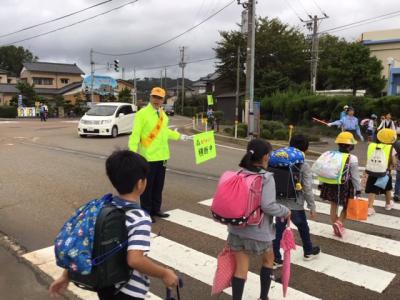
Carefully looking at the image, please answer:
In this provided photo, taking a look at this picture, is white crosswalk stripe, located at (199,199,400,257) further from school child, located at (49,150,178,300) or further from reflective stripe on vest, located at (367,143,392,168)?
school child, located at (49,150,178,300)

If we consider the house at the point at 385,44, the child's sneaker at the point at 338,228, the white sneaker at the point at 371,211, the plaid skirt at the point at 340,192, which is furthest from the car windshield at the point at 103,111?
the house at the point at 385,44

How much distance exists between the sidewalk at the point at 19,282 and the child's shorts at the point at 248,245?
1.86 m

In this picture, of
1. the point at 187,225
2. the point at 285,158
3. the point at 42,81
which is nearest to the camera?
the point at 285,158

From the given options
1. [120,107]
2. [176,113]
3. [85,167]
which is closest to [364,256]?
[85,167]

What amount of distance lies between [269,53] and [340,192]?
131ft

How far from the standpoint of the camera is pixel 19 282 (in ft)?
13.6

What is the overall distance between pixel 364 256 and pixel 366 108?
17.4 meters

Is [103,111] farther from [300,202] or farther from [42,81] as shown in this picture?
[42,81]

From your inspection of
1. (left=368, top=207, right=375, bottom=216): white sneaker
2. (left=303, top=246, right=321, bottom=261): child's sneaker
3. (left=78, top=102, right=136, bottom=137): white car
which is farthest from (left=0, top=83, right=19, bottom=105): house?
(left=303, top=246, right=321, bottom=261): child's sneaker

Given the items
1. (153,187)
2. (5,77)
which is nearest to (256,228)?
(153,187)

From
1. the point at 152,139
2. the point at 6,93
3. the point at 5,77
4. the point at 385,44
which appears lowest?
the point at 152,139

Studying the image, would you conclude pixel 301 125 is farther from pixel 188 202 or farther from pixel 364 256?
pixel 364 256

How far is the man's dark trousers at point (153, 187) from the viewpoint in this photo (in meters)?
6.00

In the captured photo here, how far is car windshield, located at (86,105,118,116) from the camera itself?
1999 cm
